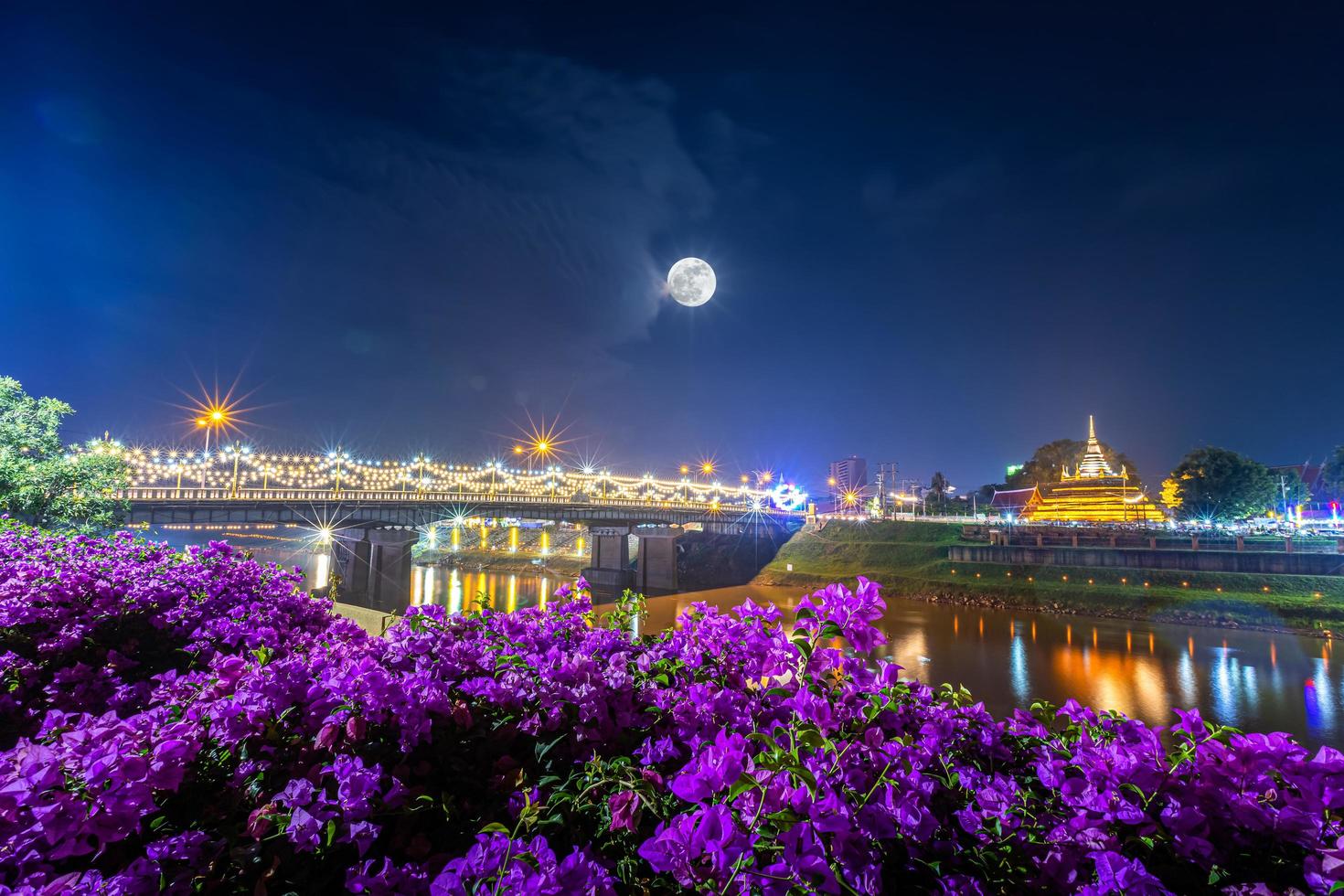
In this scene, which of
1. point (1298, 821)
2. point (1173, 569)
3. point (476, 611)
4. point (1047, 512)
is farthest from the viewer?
point (1047, 512)

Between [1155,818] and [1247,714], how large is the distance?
91.9ft

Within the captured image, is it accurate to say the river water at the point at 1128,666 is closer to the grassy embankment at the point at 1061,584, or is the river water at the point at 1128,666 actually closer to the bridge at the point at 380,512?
the grassy embankment at the point at 1061,584

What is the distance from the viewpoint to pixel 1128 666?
2730 cm

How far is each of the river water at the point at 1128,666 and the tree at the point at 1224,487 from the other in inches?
1424

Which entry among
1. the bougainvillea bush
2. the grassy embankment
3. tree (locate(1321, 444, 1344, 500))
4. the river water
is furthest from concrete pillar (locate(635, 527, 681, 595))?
tree (locate(1321, 444, 1344, 500))

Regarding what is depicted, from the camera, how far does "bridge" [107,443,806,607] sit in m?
41.6

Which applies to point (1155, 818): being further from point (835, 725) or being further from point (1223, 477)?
point (1223, 477)

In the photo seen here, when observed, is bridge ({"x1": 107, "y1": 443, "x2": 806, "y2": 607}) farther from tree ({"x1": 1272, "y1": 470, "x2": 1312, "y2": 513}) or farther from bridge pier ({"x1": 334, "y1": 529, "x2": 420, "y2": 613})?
tree ({"x1": 1272, "y1": 470, "x2": 1312, "y2": 513})

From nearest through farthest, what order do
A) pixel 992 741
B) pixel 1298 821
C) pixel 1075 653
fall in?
pixel 1298 821, pixel 992 741, pixel 1075 653

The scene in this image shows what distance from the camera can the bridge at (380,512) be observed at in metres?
41.6

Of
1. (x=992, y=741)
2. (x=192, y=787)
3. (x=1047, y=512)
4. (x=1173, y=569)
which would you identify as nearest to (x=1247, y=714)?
(x=1173, y=569)

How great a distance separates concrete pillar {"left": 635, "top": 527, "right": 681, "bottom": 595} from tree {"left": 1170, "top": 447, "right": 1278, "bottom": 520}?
56911 millimetres

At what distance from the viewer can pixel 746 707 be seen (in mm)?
2816

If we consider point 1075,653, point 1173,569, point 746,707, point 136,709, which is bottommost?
point 1075,653
